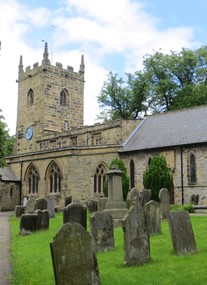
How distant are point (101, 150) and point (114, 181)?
1351 cm

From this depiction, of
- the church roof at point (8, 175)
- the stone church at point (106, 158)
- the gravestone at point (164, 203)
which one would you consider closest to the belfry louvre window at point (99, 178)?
the stone church at point (106, 158)

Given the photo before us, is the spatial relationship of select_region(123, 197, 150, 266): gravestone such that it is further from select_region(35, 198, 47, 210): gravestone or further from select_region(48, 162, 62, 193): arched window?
select_region(48, 162, 62, 193): arched window

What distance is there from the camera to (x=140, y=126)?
34688 mm

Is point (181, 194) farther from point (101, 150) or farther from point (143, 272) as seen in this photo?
point (143, 272)

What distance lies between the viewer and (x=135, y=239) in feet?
30.2

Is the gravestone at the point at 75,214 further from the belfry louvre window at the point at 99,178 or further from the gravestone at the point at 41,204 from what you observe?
the belfry louvre window at the point at 99,178

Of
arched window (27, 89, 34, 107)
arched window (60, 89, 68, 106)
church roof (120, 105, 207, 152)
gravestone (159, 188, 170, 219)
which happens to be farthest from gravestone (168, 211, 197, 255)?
arched window (27, 89, 34, 107)

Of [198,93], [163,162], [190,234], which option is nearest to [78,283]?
[190,234]

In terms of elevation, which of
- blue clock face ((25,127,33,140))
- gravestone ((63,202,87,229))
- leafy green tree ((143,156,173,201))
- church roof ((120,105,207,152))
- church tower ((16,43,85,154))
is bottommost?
gravestone ((63,202,87,229))

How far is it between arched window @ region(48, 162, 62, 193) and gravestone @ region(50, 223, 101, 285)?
24.8 m

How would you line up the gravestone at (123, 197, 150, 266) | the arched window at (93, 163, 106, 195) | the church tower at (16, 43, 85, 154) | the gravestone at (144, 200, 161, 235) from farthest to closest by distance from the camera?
the church tower at (16, 43, 85, 154)
the arched window at (93, 163, 106, 195)
the gravestone at (144, 200, 161, 235)
the gravestone at (123, 197, 150, 266)

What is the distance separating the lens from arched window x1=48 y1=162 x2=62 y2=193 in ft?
103

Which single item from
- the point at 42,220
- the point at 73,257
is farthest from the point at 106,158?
the point at 73,257

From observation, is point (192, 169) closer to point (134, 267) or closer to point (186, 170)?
point (186, 170)
